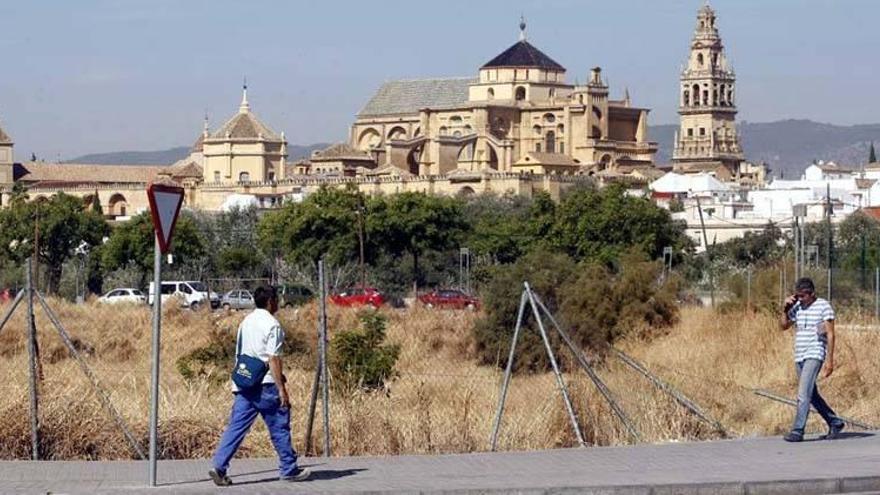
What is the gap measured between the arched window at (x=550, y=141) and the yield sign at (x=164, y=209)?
11792 cm

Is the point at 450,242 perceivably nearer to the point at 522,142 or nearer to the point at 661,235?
the point at 661,235

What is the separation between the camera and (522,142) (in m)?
131

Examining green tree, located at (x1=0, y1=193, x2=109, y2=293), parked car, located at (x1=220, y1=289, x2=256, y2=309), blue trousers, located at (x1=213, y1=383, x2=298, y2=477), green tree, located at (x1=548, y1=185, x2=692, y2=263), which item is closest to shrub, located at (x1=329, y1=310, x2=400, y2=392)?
blue trousers, located at (x1=213, y1=383, x2=298, y2=477)

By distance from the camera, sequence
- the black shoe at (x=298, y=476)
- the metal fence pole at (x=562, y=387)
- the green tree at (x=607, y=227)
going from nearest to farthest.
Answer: the black shoe at (x=298, y=476) < the metal fence pole at (x=562, y=387) < the green tree at (x=607, y=227)

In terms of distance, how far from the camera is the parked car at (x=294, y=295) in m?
35.4

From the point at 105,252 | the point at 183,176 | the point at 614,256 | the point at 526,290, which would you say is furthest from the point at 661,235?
the point at 183,176

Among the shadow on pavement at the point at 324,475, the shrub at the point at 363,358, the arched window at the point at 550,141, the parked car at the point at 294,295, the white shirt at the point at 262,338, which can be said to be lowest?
the shadow on pavement at the point at 324,475

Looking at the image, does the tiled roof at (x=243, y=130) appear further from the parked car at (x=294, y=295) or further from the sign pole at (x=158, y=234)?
the sign pole at (x=158, y=234)

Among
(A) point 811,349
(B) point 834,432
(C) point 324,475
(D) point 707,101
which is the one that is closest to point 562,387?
(A) point 811,349

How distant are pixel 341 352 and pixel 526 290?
18.1 feet

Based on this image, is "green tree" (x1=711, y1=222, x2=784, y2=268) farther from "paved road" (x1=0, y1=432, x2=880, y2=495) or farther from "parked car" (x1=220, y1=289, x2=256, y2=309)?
"paved road" (x1=0, y1=432, x2=880, y2=495)

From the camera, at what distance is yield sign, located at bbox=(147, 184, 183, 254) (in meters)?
11.8

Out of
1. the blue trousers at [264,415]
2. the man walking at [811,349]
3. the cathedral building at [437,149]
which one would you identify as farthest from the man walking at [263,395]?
the cathedral building at [437,149]

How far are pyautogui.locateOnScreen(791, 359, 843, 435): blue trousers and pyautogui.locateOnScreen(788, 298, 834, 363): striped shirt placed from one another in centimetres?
6
